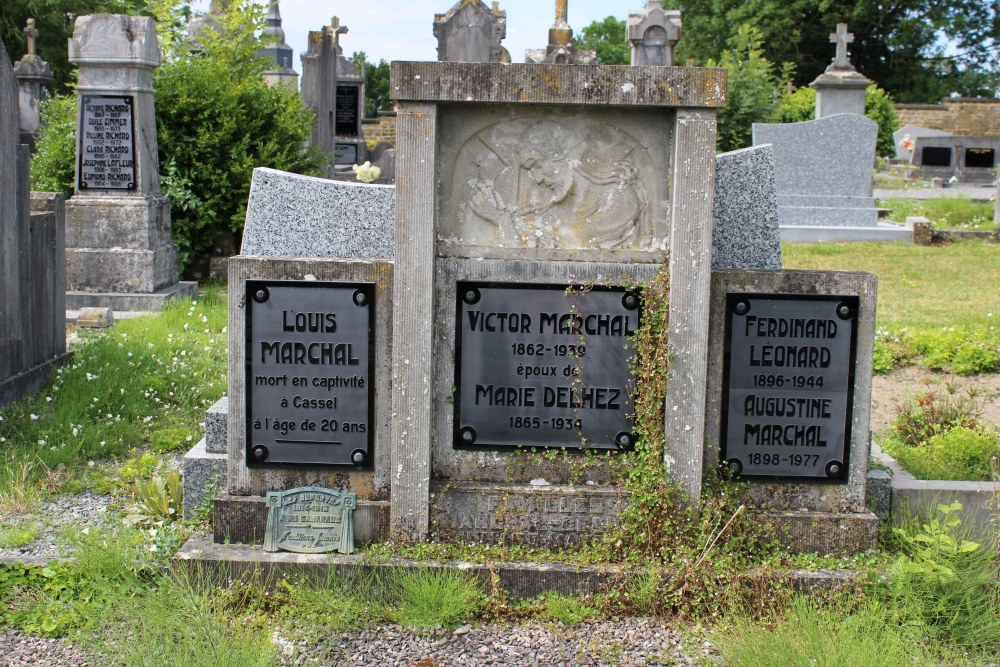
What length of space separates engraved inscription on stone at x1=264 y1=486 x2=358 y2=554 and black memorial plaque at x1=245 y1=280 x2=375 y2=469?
14cm

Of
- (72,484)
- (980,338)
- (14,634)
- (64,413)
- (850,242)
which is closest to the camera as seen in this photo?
(14,634)

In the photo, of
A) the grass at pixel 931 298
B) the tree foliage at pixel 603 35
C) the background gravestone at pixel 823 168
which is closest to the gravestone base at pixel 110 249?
the grass at pixel 931 298

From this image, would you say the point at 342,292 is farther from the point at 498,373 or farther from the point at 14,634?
the point at 14,634

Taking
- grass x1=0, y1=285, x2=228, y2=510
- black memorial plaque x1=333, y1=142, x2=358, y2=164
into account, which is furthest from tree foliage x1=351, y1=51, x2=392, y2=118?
grass x1=0, y1=285, x2=228, y2=510

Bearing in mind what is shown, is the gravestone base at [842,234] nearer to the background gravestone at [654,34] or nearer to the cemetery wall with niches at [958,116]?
the background gravestone at [654,34]

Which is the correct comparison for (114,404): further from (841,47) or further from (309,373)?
(841,47)

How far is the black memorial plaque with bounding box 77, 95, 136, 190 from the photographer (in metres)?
10.0

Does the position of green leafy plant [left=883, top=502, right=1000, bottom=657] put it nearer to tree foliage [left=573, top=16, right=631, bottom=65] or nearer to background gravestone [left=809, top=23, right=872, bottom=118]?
background gravestone [left=809, top=23, right=872, bottom=118]

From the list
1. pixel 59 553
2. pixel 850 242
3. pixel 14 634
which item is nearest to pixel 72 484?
pixel 59 553

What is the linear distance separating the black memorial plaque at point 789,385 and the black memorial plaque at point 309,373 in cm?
137

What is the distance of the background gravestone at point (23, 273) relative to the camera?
245 inches

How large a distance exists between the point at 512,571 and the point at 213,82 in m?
9.15

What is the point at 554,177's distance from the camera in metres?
3.88

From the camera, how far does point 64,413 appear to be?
589cm
